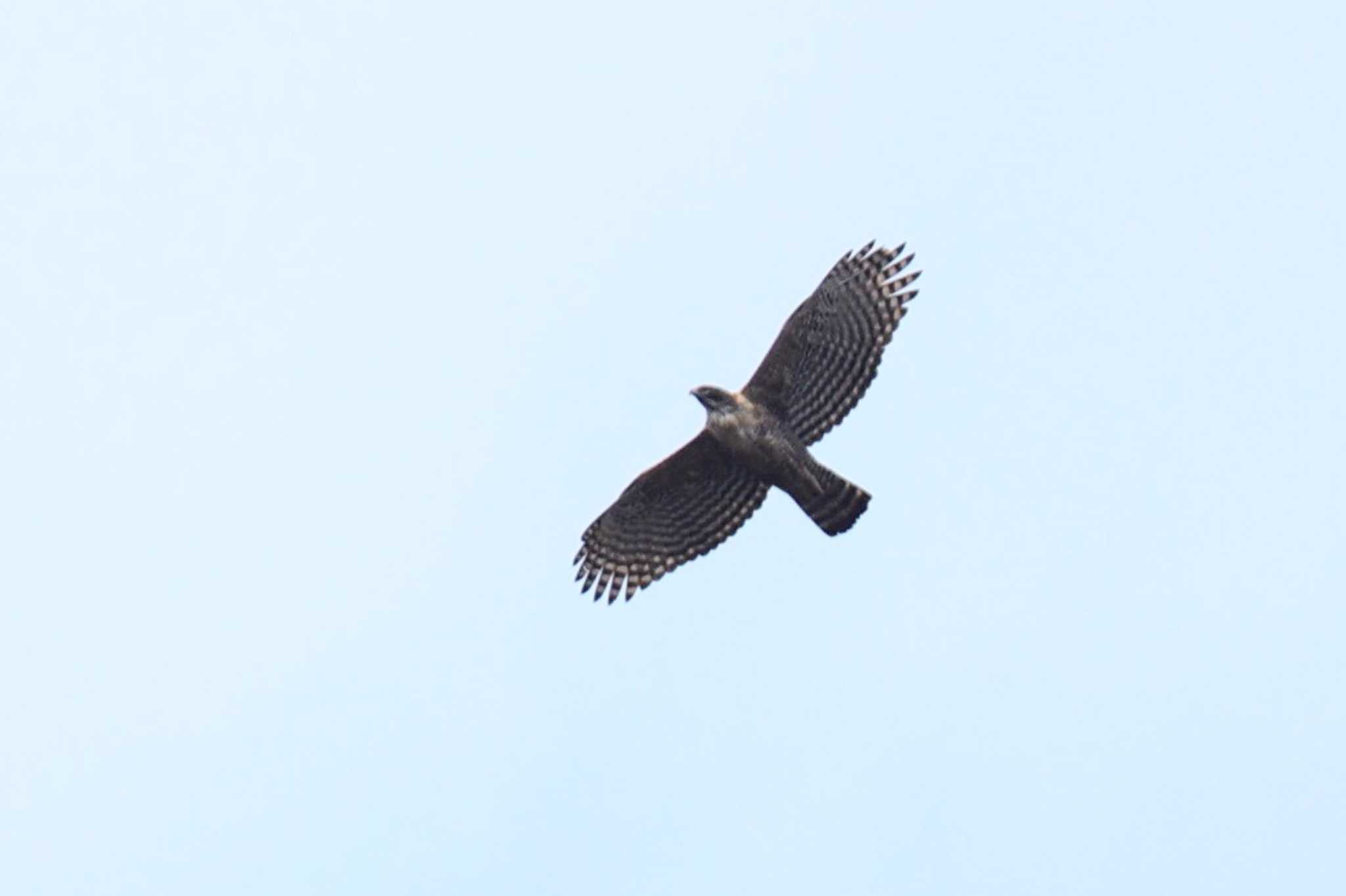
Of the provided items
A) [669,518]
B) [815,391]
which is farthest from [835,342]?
[669,518]

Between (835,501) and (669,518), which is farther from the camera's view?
(669,518)

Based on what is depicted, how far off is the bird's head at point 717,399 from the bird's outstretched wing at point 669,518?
30 cm

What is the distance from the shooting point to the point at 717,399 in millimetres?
26703

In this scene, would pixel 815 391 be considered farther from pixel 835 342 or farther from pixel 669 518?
pixel 669 518

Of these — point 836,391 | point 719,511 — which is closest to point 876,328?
point 836,391

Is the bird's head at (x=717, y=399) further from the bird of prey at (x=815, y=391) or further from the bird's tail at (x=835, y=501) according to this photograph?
the bird's tail at (x=835, y=501)

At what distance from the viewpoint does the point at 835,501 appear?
87.2 ft

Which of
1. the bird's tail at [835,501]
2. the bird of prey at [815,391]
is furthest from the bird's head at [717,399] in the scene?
the bird's tail at [835,501]

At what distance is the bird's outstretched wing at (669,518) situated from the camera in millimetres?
27156

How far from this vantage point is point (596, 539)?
1098 inches

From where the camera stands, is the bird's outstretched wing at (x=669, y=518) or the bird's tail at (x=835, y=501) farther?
the bird's outstretched wing at (x=669, y=518)

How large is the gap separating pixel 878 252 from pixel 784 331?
120 centimetres

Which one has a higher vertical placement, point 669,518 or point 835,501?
point 835,501

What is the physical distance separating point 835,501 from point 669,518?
1857mm
